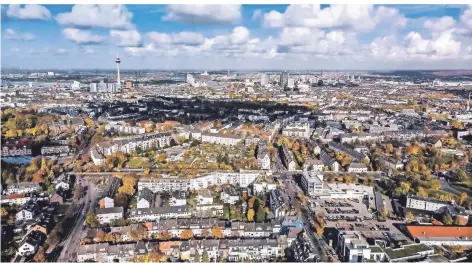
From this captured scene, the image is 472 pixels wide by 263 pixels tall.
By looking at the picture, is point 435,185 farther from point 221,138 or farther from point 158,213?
point 221,138

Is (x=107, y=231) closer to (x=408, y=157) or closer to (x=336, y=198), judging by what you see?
(x=336, y=198)

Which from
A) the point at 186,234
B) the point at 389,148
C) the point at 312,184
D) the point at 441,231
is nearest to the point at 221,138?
the point at 312,184

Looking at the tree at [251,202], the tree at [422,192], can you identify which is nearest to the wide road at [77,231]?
the tree at [251,202]

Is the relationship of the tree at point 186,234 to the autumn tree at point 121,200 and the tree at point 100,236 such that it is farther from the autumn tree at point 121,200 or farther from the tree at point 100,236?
the autumn tree at point 121,200

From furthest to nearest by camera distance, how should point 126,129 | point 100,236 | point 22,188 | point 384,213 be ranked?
point 126,129, point 22,188, point 384,213, point 100,236

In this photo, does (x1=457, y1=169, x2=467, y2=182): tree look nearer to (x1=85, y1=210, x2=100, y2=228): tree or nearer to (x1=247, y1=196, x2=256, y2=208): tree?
(x1=247, y1=196, x2=256, y2=208): tree
